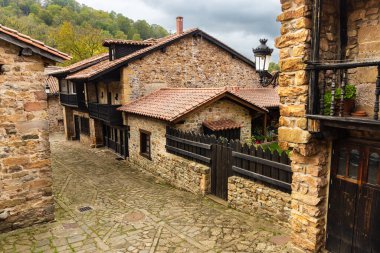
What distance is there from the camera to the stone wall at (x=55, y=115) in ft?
85.9

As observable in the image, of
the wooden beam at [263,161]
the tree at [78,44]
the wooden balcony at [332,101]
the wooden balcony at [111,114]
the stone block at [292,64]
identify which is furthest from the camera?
the tree at [78,44]

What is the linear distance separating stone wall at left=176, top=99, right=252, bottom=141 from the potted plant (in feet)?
25.1

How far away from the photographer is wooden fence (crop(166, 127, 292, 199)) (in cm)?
743

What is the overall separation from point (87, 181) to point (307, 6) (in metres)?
10.8

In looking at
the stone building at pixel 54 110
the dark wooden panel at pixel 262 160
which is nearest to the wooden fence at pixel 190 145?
the dark wooden panel at pixel 262 160

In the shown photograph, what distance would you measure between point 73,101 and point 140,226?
51.6ft

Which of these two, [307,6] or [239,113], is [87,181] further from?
[307,6]

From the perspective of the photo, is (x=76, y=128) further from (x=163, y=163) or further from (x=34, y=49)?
(x=34, y=49)

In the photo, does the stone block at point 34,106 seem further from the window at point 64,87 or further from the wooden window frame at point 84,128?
the window at point 64,87

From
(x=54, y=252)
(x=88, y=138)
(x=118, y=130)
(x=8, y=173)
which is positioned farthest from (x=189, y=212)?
(x=88, y=138)

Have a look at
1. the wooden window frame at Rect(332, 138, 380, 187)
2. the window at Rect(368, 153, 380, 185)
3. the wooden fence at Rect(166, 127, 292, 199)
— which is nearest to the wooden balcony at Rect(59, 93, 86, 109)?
the wooden fence at Rect(166, 127, 292, 199)

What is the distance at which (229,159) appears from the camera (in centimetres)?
920

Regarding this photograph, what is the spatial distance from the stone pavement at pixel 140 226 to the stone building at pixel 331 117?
1634mm

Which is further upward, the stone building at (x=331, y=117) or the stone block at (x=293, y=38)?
the stone block at (x=293, y=38)
